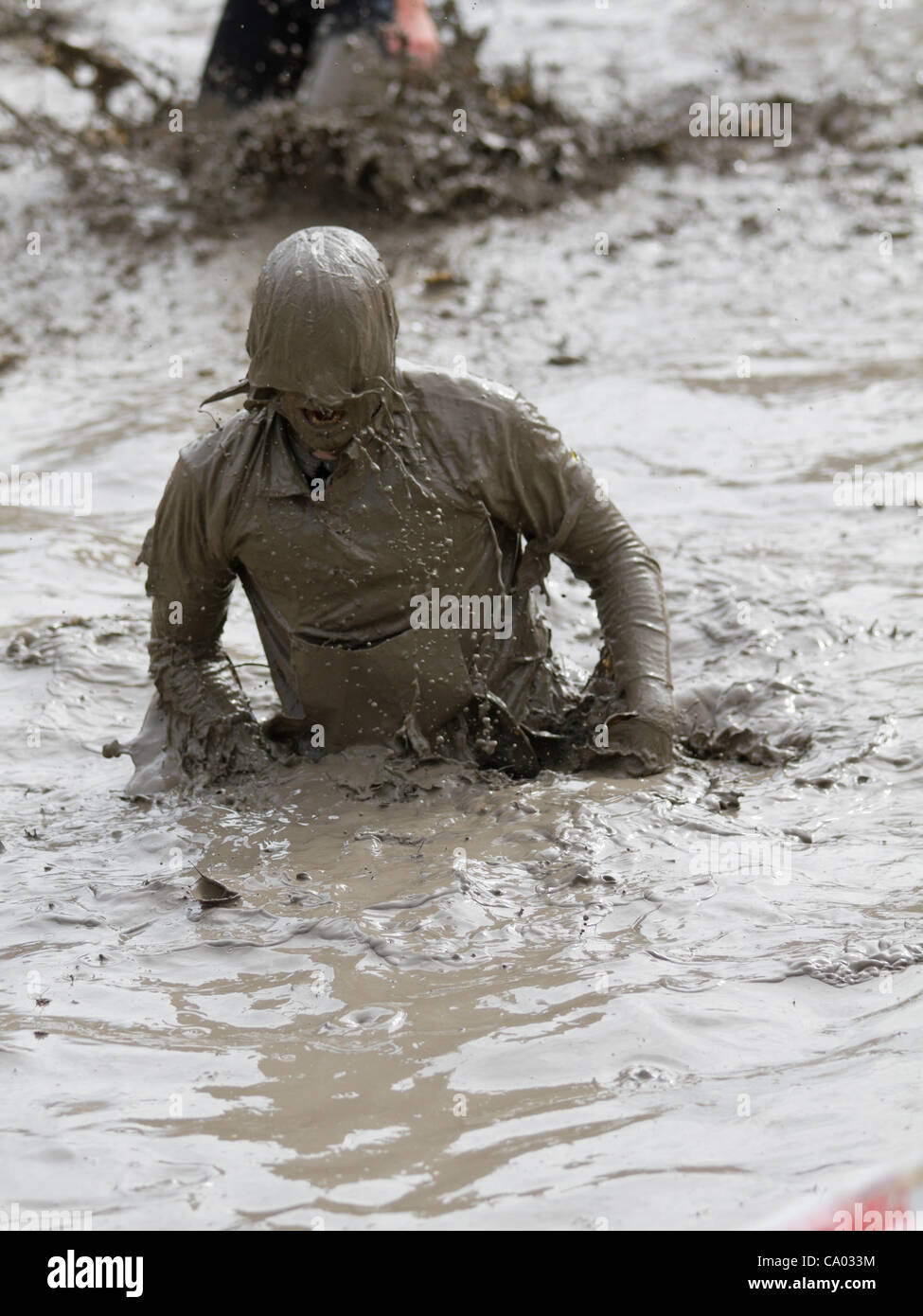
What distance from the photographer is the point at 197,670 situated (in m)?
4.03

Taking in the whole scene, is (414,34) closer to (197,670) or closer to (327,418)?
(197,670)

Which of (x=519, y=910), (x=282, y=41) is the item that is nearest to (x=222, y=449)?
(x=519, y=910)

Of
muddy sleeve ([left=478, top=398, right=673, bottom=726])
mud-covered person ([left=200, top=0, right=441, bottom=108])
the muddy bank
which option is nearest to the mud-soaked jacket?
muddy sleeve ([left=478, top=398, right=673, bottom=726])

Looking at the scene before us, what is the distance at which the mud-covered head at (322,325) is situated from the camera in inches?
127

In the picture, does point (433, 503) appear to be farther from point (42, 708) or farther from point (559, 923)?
point (42, 708)

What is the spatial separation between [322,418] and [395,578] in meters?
0.48

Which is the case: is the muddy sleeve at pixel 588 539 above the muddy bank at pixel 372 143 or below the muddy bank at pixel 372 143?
below

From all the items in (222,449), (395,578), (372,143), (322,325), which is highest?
(372,143)

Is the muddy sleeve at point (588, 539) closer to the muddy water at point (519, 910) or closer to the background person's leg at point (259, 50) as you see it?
the muddy water at point (519, 910)

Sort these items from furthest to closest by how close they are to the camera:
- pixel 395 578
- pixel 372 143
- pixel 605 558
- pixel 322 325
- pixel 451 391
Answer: pixel 372 143, pixel 605 558, pixel 395 578, pixel 451 391, pixel 322 325

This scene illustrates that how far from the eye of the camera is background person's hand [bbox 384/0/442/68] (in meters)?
8.79

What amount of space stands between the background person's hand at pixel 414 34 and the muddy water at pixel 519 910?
2918mm

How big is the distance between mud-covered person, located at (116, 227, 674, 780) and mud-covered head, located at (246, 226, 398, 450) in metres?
0.01

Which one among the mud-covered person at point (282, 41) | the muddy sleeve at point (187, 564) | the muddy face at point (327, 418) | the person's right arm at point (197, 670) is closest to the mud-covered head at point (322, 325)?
the muddy face at point (327, 418)
